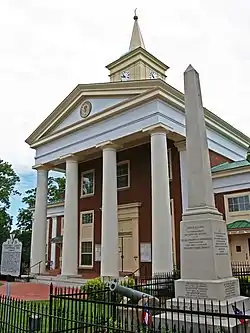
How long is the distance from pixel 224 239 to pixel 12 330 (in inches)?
200

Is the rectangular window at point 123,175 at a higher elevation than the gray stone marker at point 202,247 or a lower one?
higher

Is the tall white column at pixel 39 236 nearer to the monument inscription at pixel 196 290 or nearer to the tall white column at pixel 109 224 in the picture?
the tall white column at pixel 109 224

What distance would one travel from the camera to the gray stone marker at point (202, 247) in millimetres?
7516

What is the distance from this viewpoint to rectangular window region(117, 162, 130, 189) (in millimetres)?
25416

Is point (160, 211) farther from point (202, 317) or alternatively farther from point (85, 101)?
point (202, 317)

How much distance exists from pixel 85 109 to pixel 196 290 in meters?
18.3

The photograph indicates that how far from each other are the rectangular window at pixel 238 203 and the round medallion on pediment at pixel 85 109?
415 inches

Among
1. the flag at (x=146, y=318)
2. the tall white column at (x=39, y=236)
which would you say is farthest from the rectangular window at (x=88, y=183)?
the flag at (x=146, y=318)

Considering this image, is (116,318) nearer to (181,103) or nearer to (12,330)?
(12,330)

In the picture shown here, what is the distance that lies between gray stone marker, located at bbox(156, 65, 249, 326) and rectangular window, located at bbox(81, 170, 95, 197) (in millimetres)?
19687

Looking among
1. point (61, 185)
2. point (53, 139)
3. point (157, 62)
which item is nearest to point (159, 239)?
point (53, 139)

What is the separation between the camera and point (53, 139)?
2634 cm

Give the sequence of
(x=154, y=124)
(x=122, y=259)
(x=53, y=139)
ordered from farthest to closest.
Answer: (x=53, y=139) < (x=122, y=259) < (x=154, y=124)

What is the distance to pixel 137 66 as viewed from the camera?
2872cm
